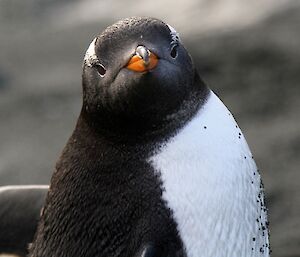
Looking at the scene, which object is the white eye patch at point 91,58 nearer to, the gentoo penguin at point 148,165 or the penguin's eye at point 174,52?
the gentoo penguin at point 148,165

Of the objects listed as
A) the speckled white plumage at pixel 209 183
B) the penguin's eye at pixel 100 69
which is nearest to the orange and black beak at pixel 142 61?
the penguin's eye at pixel 100 69

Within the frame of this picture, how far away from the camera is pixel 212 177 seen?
128 inches

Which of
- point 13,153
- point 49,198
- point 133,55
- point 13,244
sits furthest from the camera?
point 13,153

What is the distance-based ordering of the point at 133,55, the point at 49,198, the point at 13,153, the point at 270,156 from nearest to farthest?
the point at 133,55 < the point at 49,198 < the point at 270,156 < the point at 13,153

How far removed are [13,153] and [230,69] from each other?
122 centimetres

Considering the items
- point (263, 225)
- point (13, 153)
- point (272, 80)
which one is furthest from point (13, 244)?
point (272, 80)

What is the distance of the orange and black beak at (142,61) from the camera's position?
3059mm

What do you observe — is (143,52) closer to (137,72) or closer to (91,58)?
(137,72)

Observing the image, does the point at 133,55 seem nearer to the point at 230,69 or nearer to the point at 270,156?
the point at 270,156

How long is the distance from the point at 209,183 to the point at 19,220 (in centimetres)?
110

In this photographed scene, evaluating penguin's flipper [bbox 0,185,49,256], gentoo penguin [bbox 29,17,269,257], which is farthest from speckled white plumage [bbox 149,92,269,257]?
penguin's flipper [bbox 0,185,49,256]

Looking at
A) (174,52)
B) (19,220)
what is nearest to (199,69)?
(19,220)

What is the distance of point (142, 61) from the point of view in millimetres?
3061

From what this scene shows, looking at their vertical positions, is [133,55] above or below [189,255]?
above
